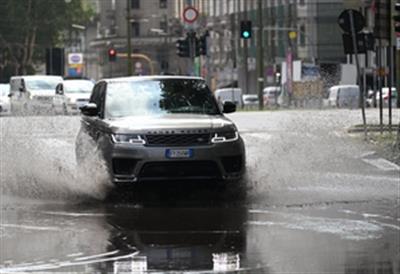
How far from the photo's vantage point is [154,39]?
119 meters

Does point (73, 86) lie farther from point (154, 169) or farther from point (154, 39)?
point (154, 39)

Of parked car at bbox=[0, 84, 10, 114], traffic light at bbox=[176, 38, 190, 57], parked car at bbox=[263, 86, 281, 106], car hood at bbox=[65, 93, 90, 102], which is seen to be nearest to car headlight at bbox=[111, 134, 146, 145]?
car hood at bbox=[65, 93, 90, 102]

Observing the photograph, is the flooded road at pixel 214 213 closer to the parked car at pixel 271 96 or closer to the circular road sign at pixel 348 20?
the circular road sign at pixel 348 20

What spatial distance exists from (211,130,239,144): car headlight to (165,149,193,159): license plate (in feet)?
1.20

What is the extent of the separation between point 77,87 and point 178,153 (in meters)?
30.7

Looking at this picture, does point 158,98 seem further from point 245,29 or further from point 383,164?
point 245,29

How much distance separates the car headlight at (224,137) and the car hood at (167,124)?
10 cm

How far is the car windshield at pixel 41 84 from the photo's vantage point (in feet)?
143

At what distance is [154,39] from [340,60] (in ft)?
127

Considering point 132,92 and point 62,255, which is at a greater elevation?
point 132,92

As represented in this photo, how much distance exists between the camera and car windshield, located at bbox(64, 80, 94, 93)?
142 ft

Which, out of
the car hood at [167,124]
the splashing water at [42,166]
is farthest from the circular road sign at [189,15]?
the car hood at [167,124]

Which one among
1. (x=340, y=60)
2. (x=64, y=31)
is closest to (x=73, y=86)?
(x=340, y=60)

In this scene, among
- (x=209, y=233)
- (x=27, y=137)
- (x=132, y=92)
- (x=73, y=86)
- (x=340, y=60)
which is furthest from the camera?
(x=340, y=60)
